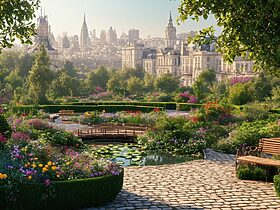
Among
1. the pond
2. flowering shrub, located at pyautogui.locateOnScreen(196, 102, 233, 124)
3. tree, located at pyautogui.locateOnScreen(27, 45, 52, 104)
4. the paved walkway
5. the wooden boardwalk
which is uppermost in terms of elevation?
tree, located at pyautogui.locateOnScreen(27, 45, 52, 104)

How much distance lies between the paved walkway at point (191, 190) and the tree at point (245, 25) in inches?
110

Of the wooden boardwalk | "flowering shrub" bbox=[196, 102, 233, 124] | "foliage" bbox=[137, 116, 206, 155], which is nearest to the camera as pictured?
"foliage" bbox=[137, 116, 206, 155]

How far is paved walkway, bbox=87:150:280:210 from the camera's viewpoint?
8.59 m

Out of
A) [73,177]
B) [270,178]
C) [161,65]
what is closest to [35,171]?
[73,177]

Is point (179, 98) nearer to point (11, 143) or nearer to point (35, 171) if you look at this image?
point (11, 143)

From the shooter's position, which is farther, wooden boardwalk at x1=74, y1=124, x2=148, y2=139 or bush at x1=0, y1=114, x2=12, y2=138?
wooden boardwalk at x1=74, y1=124, x2=148, y2=139

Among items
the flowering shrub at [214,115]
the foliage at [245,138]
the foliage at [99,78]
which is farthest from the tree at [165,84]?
the foliage at [245,138]

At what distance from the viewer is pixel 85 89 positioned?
49625 millimetres

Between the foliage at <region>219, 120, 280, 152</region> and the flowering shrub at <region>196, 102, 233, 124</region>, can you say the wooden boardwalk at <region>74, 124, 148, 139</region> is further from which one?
the foliage at <region>219, 120, 280, 152</region>

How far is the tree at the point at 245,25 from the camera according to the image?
24.4 feet

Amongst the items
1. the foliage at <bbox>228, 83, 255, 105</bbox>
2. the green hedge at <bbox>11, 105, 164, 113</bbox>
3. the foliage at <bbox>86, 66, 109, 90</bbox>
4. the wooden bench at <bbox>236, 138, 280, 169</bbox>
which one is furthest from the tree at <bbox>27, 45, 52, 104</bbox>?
the wooden bench at <bbox>236, 138, 280, 169</bbox>

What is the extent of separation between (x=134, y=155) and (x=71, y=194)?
24.5ft

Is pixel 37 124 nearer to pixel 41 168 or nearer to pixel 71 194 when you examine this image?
pixel 41 168

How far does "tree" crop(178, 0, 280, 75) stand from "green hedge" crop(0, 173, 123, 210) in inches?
138
